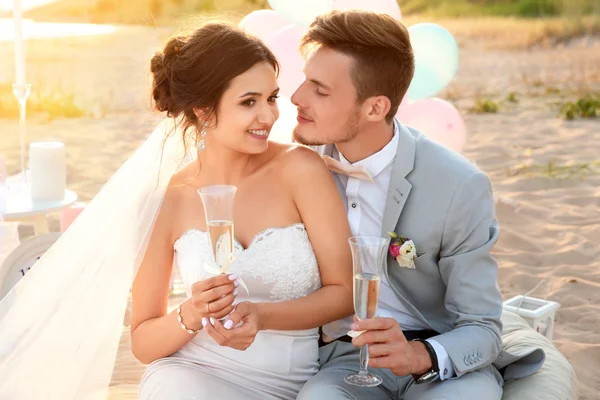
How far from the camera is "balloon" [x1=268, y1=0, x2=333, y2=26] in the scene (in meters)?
4.26

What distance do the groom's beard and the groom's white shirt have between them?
0.11 metres

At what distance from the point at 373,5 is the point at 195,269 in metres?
1.91

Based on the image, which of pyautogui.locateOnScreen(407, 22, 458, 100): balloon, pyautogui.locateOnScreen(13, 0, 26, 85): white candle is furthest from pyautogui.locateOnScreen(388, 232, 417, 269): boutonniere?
pyautogui.locateOnScreen(13, 0, 26, 85): white candle

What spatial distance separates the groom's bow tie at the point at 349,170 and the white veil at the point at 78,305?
2.21 ft

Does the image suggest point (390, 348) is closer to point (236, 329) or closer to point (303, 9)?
point (236, 329)

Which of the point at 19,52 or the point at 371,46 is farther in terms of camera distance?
the point at 19,52

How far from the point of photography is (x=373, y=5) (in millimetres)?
4203

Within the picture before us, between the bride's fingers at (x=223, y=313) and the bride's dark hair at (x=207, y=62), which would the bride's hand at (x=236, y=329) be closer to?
the bride's fingers at (x=223, y=313)

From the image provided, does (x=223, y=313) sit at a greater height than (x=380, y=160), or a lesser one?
lesser

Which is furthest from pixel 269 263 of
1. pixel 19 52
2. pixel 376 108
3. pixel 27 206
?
pixel 19 52

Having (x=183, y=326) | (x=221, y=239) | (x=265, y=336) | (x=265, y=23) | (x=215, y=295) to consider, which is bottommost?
(x=265, y=336)

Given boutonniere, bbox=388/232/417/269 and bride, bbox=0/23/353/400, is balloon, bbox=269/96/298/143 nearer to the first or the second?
bride, bbox=0/23/353/400

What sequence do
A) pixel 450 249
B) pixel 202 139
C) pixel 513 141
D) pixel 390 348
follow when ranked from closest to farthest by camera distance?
pixel 390 348, pixel 450 249, pixel 202 139, pixel 513 141

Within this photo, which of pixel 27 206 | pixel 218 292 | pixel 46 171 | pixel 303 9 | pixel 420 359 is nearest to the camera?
pixel 218 292
